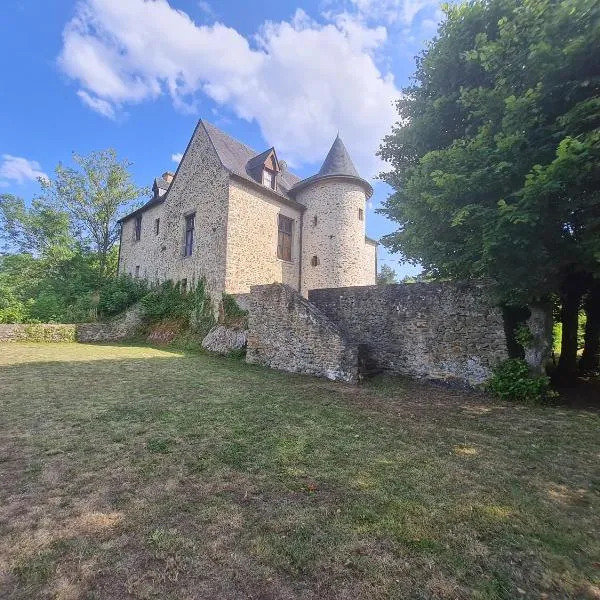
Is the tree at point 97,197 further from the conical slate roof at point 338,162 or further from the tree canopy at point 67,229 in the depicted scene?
the conical slate roof at point 338,162

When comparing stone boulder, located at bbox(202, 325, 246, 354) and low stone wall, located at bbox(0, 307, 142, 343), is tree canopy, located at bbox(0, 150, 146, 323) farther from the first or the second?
stone boulder, located at bbox(202, 325, 246, 354)

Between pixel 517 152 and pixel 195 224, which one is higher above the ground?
pixel 195 224

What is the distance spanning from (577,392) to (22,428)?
9.73 m

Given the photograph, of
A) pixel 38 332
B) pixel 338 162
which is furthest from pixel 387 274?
pixel 38 332

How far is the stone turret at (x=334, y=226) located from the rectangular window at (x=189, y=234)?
570cm

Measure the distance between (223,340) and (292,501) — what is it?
9710 mm

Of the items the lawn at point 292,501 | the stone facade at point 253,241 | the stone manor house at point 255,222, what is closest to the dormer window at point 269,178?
the stone manor house at point 255,222

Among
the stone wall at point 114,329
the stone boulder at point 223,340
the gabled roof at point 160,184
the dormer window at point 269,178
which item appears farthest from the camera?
the gabled roof at point 160,184

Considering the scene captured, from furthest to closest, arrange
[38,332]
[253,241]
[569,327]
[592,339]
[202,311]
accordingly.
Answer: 1. [253,241]
2. [202,311]
3. [38,332]
4. [592,339]
5. [569,327]

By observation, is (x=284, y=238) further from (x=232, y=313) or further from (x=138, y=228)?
(x=138, y=228)

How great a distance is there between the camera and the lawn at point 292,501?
1.92m

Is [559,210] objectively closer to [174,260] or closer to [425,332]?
[425,332]

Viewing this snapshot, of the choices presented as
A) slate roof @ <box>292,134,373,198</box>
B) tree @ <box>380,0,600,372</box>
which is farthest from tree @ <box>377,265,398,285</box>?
tree @ <box>380,0,600,372</box>

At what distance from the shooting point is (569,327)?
27.7 feet
